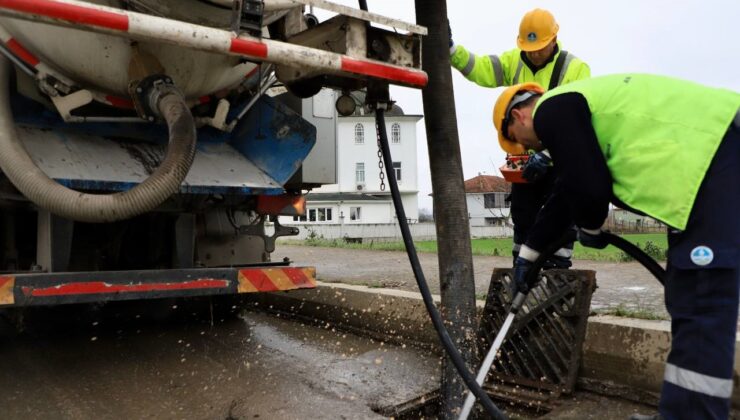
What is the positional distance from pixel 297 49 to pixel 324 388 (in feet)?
6.07

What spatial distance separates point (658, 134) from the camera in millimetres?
1993

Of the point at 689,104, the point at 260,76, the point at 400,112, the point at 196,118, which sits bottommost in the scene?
the point at 689,104

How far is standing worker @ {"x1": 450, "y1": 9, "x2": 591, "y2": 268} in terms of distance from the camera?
3525 millimetres

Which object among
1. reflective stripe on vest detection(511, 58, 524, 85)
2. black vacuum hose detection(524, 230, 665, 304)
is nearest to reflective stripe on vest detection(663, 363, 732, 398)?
black vacuum hose detection(524, 230, 665, 304)

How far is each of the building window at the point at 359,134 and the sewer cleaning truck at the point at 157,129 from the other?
38677mm

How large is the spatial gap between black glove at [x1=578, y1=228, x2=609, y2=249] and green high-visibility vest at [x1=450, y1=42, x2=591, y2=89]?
4.70 ft

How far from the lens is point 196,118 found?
3652mm

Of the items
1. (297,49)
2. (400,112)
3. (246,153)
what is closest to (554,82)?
(297,49)

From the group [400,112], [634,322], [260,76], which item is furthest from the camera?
[400,112]

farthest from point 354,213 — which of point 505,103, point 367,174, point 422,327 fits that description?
point 505,103

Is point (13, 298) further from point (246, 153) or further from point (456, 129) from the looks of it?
point (456, 129)

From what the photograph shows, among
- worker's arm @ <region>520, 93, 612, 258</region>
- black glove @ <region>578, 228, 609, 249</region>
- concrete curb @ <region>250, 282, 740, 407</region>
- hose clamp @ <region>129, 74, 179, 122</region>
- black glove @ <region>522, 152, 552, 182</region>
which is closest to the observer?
worker's arm @ <region>520, 93, 612, 258</region>

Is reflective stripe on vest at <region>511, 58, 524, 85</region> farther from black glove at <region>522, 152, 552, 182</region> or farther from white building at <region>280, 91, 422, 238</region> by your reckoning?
white building at <region>280, 91, 422, 238</region>

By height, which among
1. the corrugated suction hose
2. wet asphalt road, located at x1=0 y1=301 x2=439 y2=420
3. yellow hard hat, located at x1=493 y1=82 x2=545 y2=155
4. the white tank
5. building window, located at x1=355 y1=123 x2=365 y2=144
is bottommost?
wet asphalt road, located at x1=0 y1=301 x2=439 y2=420
